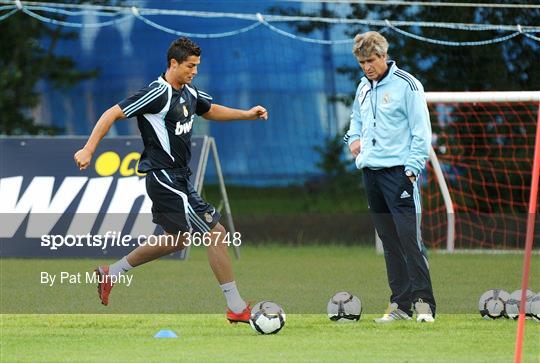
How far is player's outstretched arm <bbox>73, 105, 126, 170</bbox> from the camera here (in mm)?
8188

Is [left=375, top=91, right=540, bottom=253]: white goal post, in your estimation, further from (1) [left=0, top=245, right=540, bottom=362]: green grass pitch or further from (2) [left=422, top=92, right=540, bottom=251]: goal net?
(1) [left=0, top=245, right=540, bottom=362]: green grass pitch

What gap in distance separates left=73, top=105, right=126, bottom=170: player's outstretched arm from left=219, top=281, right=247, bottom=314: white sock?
1246mm

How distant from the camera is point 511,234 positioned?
16.7 metres

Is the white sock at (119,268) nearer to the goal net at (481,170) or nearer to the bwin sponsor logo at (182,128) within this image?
the bwin sponsor logo at (182,128)

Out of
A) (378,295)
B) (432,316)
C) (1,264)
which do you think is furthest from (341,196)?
(432,316)

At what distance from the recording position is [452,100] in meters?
13.9

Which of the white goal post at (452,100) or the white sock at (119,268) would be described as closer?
the white sock at (119,268)

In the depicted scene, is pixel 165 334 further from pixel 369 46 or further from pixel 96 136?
pixel 369 46

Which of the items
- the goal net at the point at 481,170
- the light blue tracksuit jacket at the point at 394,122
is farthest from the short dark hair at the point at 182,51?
the goal net at the point at 481,170

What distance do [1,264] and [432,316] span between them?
6848 mm

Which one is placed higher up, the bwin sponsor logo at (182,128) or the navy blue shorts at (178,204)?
the bwin sponsor logo at (182,128)

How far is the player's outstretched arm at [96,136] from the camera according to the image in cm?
819

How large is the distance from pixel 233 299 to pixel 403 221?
1.24 m

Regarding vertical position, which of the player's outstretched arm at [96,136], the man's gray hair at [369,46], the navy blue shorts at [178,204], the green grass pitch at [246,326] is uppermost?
the man's gray hair at [369,46]
